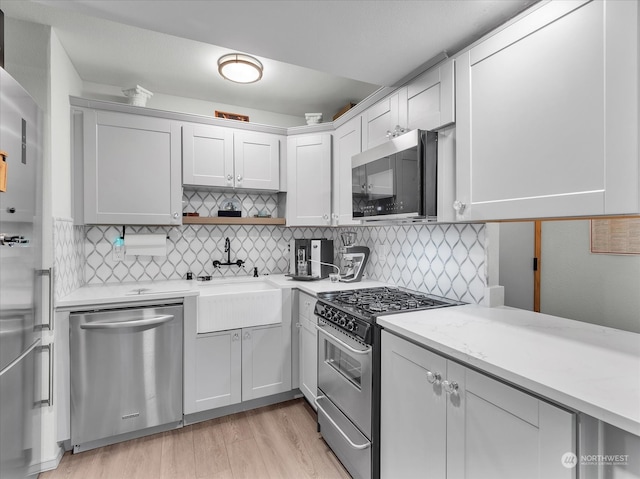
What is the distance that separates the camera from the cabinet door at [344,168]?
2455mm

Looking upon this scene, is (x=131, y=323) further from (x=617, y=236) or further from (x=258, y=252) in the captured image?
(x=617, y=236)

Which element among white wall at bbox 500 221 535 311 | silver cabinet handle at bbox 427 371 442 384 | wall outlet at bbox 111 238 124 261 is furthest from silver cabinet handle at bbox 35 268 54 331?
white wall at bbox 500 221 535 311

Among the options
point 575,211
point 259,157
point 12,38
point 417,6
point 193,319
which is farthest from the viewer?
point 259,157

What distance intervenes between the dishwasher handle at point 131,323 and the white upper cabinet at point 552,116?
6.58 feet

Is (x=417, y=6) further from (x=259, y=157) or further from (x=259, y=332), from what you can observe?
(x=259, y=332)

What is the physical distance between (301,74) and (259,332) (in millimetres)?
2059

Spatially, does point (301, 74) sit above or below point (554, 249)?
above

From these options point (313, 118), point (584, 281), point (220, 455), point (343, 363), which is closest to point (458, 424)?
point (343, 363)

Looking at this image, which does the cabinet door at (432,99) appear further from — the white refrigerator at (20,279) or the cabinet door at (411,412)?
the white refrigerator at (20,279)

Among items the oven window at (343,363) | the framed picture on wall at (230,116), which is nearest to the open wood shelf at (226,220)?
the framed picture on wall at (230,116)

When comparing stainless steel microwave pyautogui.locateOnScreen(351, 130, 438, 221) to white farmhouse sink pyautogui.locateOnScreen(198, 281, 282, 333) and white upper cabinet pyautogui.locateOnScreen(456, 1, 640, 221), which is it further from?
white farmhouse sink pyautogui.locateOnScreen(198, 281, 282, 333)

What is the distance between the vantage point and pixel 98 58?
2.31m

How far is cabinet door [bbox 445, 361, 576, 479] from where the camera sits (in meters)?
0.84

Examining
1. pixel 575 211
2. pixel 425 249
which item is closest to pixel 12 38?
pixel 425 249
